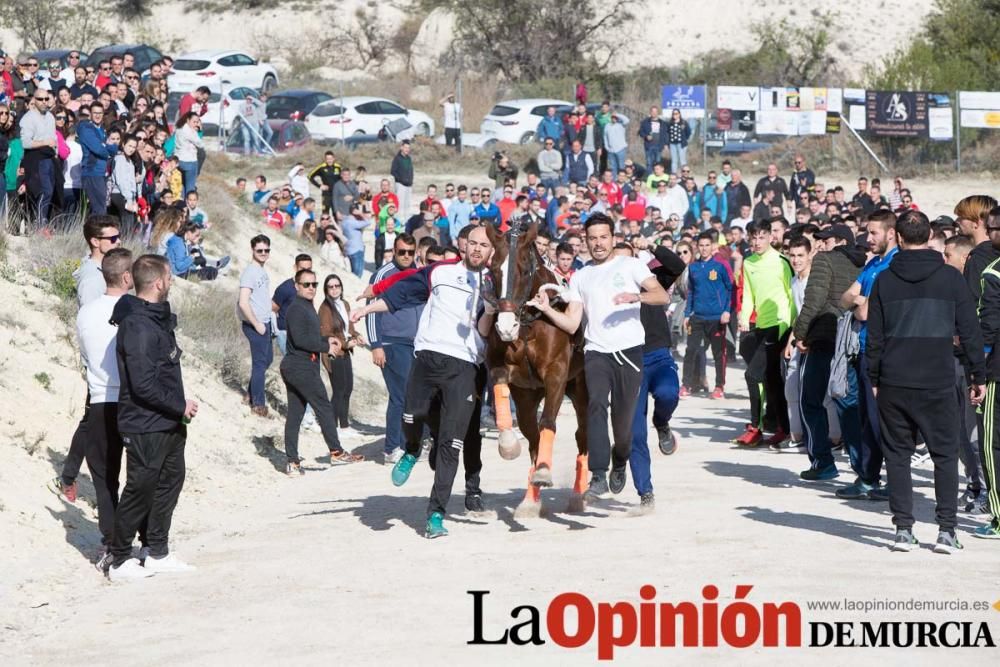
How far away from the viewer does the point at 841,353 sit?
12.2 metres

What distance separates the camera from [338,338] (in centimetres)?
1555

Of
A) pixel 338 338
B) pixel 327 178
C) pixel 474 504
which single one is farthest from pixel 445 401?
pixel 327 178

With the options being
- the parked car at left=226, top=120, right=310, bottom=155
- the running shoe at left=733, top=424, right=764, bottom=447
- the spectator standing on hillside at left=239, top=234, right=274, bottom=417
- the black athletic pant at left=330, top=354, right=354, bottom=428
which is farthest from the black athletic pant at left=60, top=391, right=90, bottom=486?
the parked car at left=226, top=120, right=310, bottom=155

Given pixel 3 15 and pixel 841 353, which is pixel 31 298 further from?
pixel 3 15

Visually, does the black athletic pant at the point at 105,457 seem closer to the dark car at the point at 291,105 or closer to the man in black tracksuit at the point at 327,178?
the man in black tracksuit at the point at 327,178

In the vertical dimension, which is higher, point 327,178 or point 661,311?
point 327,178

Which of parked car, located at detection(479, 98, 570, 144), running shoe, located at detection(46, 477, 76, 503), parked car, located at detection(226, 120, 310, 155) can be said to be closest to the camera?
running shoe, located at detection(46, 477, 76, 503)

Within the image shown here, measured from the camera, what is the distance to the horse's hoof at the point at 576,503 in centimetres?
1134

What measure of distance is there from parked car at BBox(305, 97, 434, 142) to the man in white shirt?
1135 inches

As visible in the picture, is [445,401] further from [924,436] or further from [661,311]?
[924,436]

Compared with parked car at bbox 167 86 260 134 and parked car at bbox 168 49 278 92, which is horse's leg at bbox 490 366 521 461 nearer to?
parked car at bbox 167 86 260 134

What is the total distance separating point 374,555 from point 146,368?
6.67 feet

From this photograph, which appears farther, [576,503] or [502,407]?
[576,503]

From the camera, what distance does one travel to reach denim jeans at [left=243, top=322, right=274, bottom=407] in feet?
52.0
